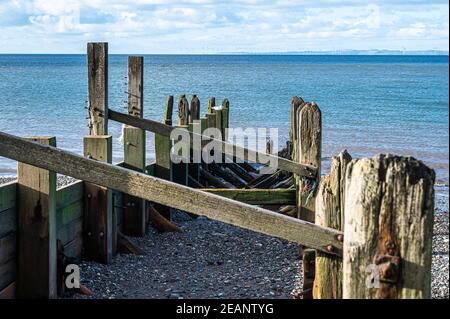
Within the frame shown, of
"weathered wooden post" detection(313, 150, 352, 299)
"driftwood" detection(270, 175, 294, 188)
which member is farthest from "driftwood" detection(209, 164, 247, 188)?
"weathered wooden post" detection(313, 150, 352, 299)

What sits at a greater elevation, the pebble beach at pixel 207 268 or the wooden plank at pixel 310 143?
the wooden plank at pixel 310 143

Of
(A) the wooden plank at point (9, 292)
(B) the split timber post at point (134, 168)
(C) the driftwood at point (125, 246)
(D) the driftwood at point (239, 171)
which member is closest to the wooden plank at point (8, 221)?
(A) the wooden plank at point (9, 292)

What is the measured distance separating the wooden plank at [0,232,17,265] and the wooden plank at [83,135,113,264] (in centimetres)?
167

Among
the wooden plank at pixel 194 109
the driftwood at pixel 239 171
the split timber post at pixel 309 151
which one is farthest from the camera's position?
the driftwood at pixel 239 171

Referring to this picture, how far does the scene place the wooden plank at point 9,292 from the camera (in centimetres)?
616

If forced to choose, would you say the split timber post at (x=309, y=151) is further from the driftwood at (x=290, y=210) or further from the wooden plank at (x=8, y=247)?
the wooden plank at (x=8, y=247)

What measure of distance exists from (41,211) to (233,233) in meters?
5.21

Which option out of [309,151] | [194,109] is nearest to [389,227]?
[309,151]

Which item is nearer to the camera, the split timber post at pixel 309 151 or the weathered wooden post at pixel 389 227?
the weathered wooden post at pixel 389 227

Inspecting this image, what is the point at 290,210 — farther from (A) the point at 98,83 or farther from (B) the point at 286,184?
(B) the point at 286,184

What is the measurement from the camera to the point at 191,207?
439cm

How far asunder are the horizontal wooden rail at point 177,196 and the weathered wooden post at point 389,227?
1.79 ft

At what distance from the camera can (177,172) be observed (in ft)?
39.8
